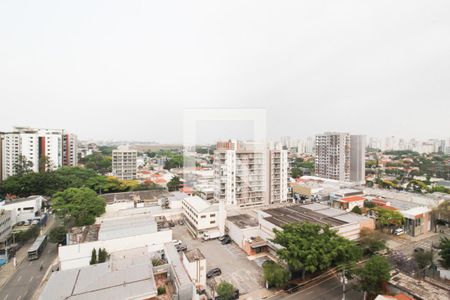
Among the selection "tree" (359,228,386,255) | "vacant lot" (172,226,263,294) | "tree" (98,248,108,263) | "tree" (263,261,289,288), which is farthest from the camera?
"tree" (359,228,386,255)

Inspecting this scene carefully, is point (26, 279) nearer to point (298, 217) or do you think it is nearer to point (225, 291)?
point (225, 291)

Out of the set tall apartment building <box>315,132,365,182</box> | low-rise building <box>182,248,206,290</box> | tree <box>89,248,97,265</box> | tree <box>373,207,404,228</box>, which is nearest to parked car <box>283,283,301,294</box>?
low-rise building <box>182,248,206,290</box>

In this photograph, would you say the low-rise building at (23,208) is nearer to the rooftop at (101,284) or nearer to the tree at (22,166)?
the tree at (22,166)

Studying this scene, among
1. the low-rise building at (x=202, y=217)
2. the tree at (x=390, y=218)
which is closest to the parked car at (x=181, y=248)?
the low-rise building at (x=202, y=217)

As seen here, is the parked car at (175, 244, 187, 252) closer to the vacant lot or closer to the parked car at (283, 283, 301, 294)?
the vacant lot

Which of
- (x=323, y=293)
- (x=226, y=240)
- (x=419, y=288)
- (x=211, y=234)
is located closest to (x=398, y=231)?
(x=419, y=288)

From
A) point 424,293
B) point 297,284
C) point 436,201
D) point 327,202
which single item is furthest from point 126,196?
point 436,201
